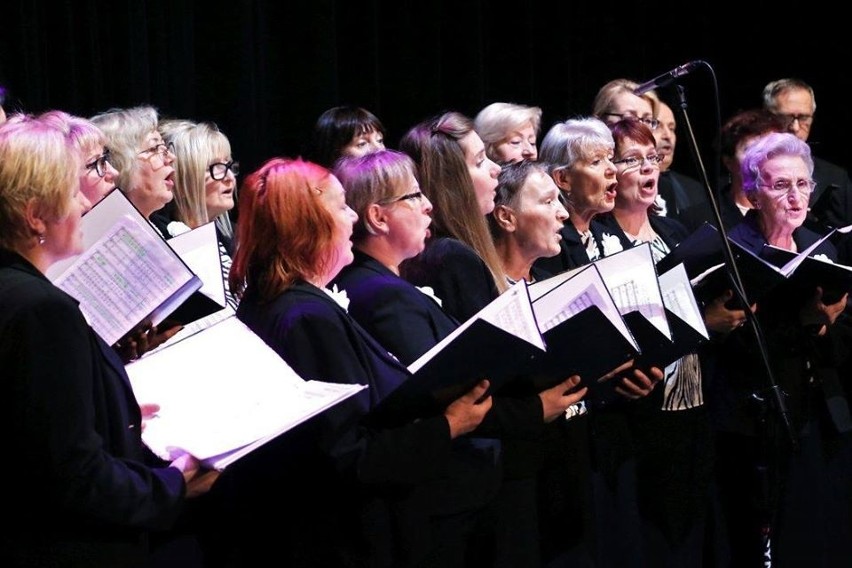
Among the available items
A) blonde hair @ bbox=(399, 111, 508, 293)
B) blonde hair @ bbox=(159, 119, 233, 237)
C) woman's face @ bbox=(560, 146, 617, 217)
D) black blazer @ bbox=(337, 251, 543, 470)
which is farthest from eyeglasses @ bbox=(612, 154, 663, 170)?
black blazer @ bbox=(337, 251, 543, 470)

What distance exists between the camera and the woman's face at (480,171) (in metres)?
3.64

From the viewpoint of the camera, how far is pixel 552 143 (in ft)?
14.0

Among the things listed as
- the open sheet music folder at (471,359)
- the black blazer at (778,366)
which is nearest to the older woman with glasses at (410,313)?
the open sheet music folder at (471,359)

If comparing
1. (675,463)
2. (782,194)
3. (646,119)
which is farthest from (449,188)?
(646,119)

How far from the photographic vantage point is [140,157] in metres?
3.73

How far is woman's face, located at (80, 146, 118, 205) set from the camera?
3.20 metres

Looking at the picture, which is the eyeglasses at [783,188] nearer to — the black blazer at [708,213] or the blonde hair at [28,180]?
the black blazer at [708,213]

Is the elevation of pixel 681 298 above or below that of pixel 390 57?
below

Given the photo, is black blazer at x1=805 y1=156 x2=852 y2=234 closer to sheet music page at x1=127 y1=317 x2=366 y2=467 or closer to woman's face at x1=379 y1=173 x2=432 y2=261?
woman's face at x1=379 y1=173 x2=432 y2=261

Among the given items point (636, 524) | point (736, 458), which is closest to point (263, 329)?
point (636, 524)

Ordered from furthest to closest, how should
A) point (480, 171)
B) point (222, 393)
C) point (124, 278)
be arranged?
1. point (480, 171)
2. point (124, 278)
3. point (222, 393)

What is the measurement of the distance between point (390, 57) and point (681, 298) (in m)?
2.34

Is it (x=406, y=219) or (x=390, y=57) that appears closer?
(x=406, y=219)

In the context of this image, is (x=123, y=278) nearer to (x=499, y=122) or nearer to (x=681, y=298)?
(x=681, y=298)
